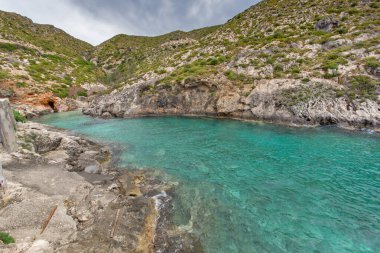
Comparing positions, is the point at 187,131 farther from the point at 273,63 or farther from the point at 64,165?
the point at 273,63

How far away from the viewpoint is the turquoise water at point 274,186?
24.9ft

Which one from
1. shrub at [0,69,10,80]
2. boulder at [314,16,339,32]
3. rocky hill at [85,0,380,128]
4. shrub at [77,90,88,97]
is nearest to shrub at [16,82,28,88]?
shrub at [0,69,10,80]

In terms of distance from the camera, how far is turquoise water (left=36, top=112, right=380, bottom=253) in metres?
7.58

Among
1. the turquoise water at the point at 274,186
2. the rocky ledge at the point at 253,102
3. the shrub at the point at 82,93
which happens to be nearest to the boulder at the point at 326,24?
the rocky ledge at the point at 253,102

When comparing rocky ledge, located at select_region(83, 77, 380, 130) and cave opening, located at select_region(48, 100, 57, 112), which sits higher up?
rocky ledge, located at select_region(83, 77, 380, 130)

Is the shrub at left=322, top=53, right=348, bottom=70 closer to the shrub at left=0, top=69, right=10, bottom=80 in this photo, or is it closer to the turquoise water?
the turquoise water

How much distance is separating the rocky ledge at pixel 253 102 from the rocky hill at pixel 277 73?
3.7 inches

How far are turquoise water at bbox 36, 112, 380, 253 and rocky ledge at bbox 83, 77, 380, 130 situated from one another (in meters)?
3.33

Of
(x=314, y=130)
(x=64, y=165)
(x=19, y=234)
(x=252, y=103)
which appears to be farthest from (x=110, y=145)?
(x=314, y=130)

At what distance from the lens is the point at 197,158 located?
1562 cm

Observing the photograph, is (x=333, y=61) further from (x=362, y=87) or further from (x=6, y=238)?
(x=6, y=238)

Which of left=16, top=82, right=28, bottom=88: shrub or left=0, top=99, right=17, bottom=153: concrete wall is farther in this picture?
left=16, top=82, right=28, bottom=88: shrub

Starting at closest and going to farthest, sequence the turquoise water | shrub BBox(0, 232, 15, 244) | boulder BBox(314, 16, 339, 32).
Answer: shrub BBox(0, 232, 15, 244)
the turquoise water
boulder BBox(314, 16, 339, 32)

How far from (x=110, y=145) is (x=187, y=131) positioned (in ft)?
27.6
